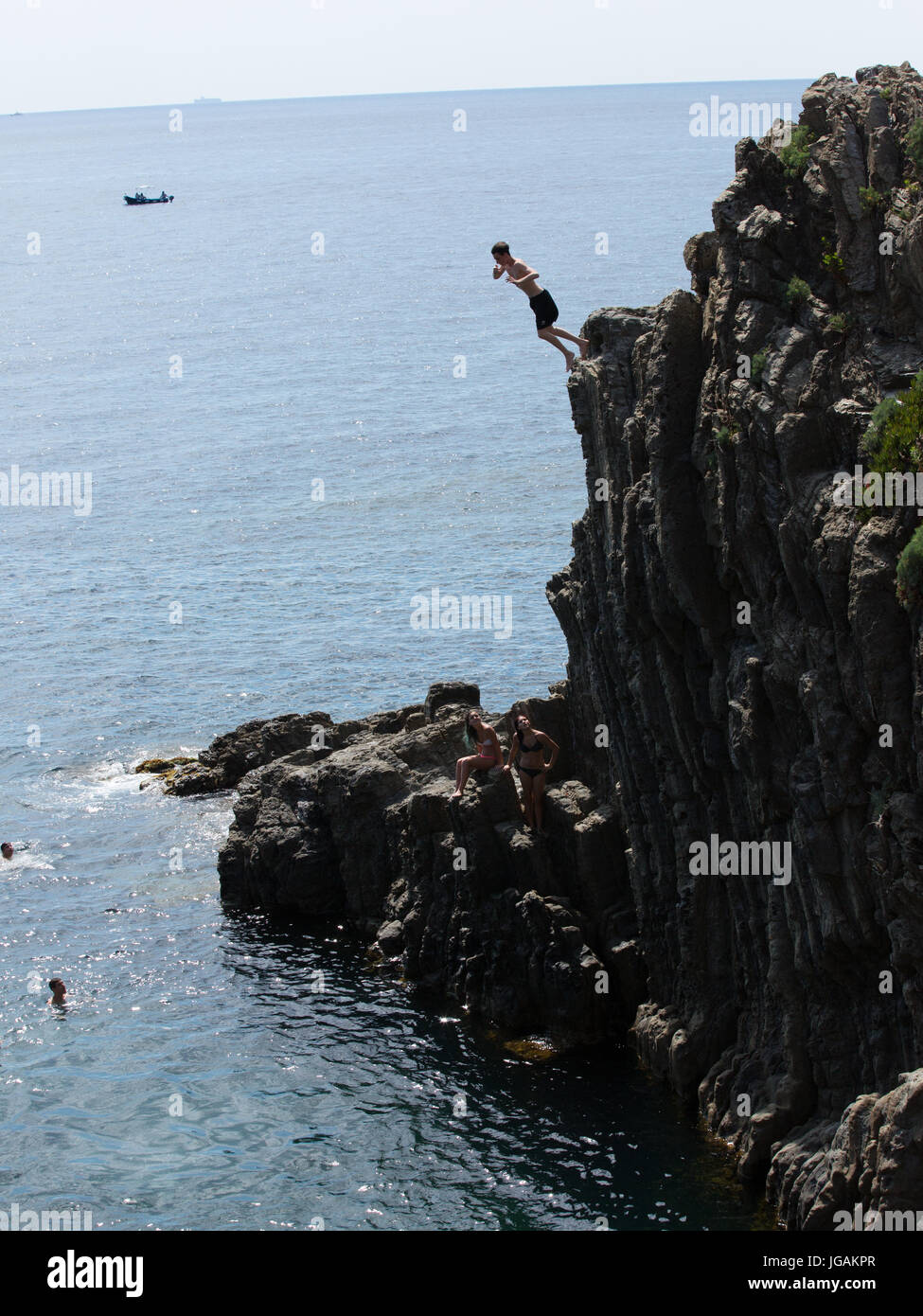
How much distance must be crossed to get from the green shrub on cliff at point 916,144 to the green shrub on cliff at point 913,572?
646 centimetres

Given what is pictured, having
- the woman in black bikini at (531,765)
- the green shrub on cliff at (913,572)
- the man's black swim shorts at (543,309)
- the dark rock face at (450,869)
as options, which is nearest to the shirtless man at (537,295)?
the man's black swim shorts at (543,309)

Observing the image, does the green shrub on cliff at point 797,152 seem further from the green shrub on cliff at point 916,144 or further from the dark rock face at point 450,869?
the dark rock face at point 450,869

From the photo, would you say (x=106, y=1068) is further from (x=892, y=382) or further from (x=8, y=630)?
(x=8, y=630)

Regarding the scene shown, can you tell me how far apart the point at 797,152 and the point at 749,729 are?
9.67 meters

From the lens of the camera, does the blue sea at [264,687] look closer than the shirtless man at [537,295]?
Yes

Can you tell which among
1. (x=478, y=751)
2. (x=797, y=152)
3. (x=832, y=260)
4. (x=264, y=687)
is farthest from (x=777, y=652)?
(x=264, y=687)

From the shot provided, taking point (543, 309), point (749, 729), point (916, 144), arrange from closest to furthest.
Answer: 1. point (916, 144)
2. point (749, 729)
3. point (543, 309)

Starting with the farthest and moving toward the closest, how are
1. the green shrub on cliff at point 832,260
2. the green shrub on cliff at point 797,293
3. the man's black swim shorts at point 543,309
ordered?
1. the man's black swim shorts at point 543,309
2. the green shrub on cliff at point 797,293
3. the green shrub on cliff at point 832,260

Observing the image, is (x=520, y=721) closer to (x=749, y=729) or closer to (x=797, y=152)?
(x=749, y=729)

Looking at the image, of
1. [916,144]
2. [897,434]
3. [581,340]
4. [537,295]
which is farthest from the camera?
[537,295]

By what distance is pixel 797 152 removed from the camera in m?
27.8

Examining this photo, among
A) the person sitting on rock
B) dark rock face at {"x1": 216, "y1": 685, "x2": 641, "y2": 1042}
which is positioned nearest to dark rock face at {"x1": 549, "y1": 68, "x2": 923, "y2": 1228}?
dark rock face at {"x1": 216, "y1": 685, "x2": 641, "y2": 1042}

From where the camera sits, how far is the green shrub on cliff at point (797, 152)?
27.7 m
